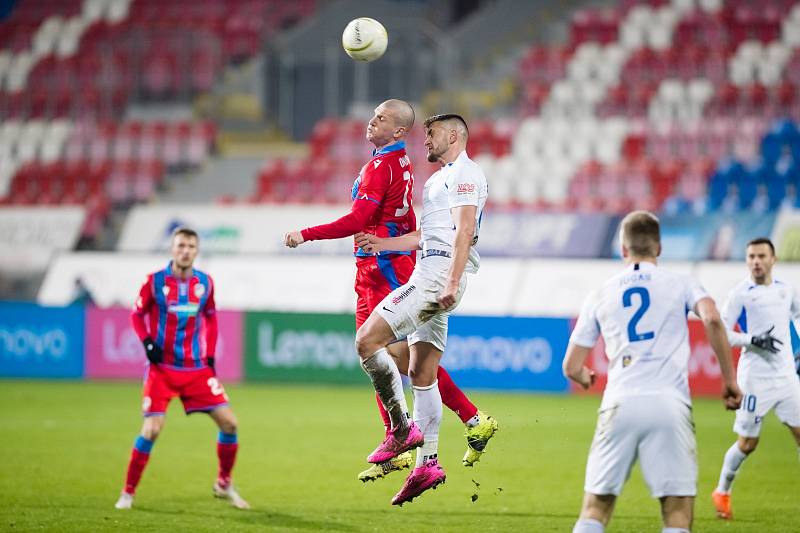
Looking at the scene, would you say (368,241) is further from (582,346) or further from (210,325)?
(210,325)

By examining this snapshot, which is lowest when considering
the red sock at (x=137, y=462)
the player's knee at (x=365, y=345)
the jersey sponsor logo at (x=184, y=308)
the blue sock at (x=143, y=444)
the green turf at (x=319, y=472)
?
the green turf at (x=319, y=472)

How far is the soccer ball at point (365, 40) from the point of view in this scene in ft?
29.7

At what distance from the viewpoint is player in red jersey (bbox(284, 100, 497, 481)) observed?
8.86 meters

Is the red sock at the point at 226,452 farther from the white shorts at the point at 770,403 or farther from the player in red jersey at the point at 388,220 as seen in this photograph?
the white shorts at the point at 770,403

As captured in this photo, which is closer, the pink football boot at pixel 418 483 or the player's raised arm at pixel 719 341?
the player's raised arm at pixel 719 341

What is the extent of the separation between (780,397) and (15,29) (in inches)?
1105

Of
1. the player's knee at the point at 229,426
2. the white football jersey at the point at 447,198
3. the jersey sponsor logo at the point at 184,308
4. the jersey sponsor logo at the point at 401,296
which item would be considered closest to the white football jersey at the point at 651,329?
the white football jersey at the point at 447,198

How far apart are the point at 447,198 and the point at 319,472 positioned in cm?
490

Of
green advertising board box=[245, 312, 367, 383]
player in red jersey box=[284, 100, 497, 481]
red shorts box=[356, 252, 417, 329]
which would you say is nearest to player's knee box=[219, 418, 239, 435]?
player in red jersey box=[284, 100, 497, 481]

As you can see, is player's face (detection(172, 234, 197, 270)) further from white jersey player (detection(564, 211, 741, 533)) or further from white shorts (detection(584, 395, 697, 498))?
white shorts (detection(584, 395, 697, 498))

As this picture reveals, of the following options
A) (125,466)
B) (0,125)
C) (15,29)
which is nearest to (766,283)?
(125,466)

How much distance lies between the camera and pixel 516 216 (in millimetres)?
23375

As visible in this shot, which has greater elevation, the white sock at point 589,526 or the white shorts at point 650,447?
the white shorts at point 650,447

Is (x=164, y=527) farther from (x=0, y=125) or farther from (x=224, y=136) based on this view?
(x=0, y=125)
